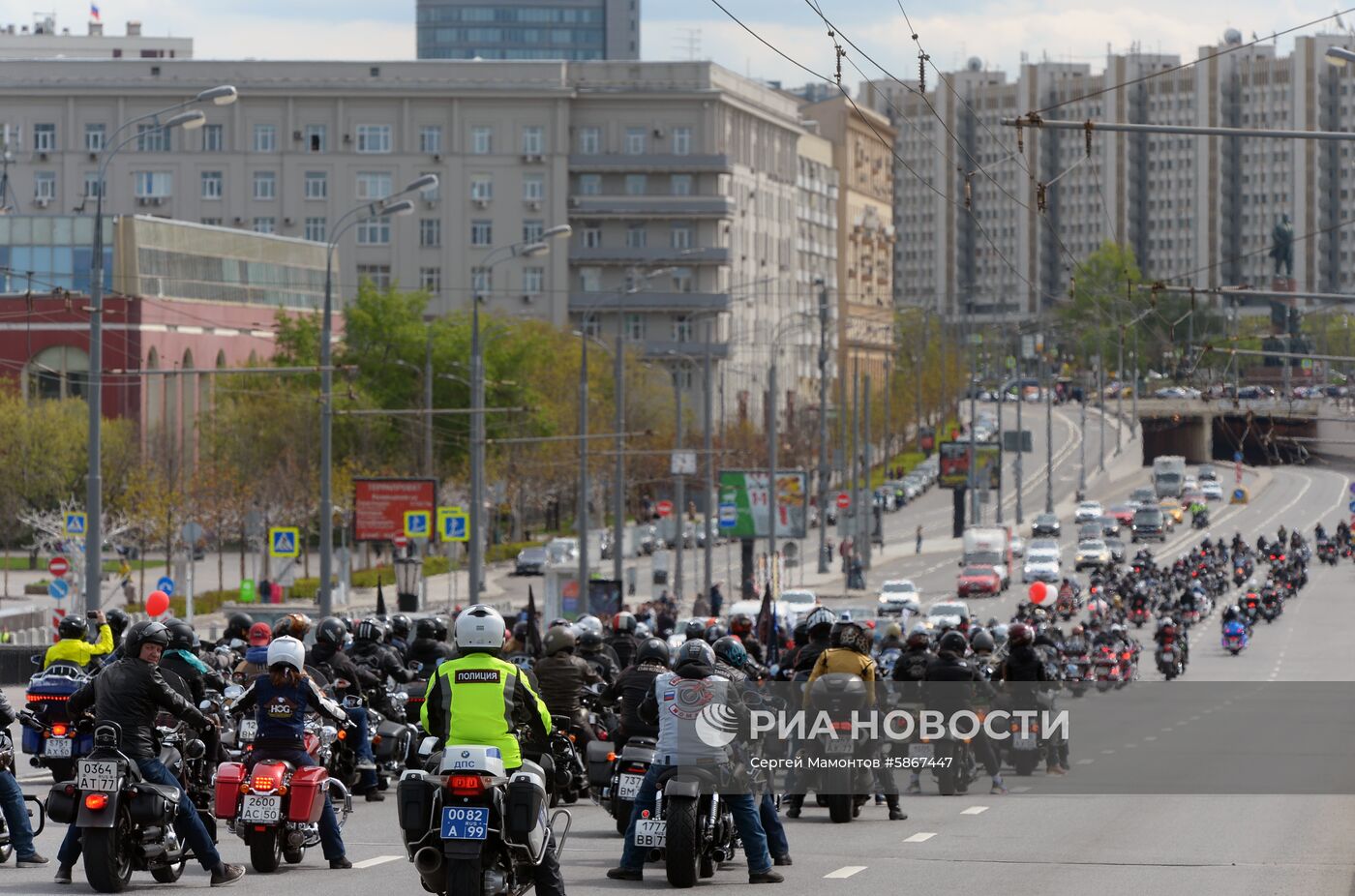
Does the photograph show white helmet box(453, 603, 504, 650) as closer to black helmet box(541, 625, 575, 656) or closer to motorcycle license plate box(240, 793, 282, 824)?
motorcycle license plate box(240, 793, 282, 824)

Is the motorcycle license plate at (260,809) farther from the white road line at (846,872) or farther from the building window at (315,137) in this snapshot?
the building window at (315,137)

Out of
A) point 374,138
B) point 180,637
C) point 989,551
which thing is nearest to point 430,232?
point 374,138

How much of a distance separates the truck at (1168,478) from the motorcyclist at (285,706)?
353 ft

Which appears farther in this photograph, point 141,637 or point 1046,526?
point 1046,526

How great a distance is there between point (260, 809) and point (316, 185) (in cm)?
11417

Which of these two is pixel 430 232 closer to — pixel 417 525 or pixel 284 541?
pixel 417 525

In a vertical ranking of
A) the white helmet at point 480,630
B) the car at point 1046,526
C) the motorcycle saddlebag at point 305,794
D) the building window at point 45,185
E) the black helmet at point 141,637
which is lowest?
the car at point 1046,526

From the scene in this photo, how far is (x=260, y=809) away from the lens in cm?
1502

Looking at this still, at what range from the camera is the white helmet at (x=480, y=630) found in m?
12.6

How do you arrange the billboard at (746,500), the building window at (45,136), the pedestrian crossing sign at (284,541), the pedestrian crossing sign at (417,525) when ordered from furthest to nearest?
the building window at (45,136)
the billboard at (746,500)
the pedestrian crossing sign at (417,525)
the pedestrian crossing sign at (284,541)

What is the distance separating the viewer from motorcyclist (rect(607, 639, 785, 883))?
1487cm

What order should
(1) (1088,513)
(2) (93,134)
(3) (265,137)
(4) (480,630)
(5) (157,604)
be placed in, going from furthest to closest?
(2) (93,134) < (3) (265,137) < (1) (1088,513) < (5) (157,604) < (4) (480,630)

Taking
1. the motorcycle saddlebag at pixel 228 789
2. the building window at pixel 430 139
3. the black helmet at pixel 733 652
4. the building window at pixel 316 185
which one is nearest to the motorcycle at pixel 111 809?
the motorcycle saddlebag at pixel 228 789

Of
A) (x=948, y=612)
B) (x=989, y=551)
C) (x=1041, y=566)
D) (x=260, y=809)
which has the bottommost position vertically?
(x=948, y=612)
